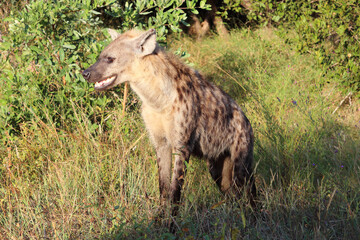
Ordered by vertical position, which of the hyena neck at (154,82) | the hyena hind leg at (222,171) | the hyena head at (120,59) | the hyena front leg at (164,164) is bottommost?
the hyena hind leg at (222,171)

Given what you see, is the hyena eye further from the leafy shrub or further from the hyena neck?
the leafy shrub

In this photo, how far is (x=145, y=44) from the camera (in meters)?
3.43

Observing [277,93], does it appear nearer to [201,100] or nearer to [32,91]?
[201,100]

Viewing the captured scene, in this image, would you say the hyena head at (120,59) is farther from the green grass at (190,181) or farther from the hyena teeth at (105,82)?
the green grass at (190,181)

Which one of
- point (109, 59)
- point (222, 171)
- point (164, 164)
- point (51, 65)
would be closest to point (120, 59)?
point (109, 59)

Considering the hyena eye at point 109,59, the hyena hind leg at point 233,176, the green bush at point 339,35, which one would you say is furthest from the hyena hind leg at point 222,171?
the green bush at point 339,35

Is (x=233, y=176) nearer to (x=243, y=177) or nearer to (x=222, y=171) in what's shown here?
(x=243, y=177)

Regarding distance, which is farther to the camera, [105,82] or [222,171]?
[222,171]

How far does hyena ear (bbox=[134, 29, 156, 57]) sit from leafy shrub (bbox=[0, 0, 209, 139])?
99 centimetres

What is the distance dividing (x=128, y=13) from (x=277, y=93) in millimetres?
2010

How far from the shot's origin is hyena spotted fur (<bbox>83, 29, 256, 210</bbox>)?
3.43 m

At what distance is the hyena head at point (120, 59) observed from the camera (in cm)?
342

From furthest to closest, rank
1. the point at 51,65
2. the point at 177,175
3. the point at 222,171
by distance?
the point at 51,65
the point at 222,171
the point at 177,175

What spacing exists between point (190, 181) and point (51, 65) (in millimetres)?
1649
